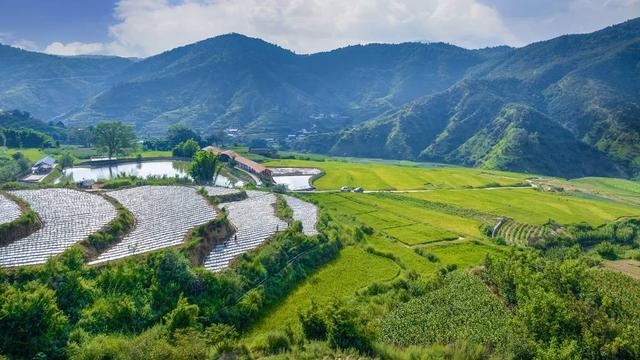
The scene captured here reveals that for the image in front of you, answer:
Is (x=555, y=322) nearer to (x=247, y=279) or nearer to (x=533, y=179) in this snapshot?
(x=247, y=279)

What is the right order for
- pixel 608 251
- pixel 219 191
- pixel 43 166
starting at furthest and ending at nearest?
1. pixel 43 166
2. pixel 219 191
3. pixel 608 251

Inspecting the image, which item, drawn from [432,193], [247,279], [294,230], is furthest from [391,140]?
[247,279]

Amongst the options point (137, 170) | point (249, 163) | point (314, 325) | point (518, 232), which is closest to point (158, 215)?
point (314, 325)

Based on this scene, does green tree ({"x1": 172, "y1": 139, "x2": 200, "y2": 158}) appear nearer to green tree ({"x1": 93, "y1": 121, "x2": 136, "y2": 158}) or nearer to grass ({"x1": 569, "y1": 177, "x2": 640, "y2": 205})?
green tree ({"x1": 93, "y1": 121, "x2": 136, "y2": 158})

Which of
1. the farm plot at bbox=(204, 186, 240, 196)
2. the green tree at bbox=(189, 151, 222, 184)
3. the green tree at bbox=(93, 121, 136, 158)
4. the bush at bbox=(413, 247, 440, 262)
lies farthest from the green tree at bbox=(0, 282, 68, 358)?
the green tree at bbox=(93, 121, 136, 158)

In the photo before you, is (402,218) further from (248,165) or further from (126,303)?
(126,303)

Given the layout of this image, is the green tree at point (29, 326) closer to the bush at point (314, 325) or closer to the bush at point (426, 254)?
the bush at point (314, 325)

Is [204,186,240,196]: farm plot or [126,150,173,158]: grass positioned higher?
[126,150,173,158]: grass

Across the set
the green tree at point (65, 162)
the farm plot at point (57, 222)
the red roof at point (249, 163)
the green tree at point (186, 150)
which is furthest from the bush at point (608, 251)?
the green tree at point (65, 162)
